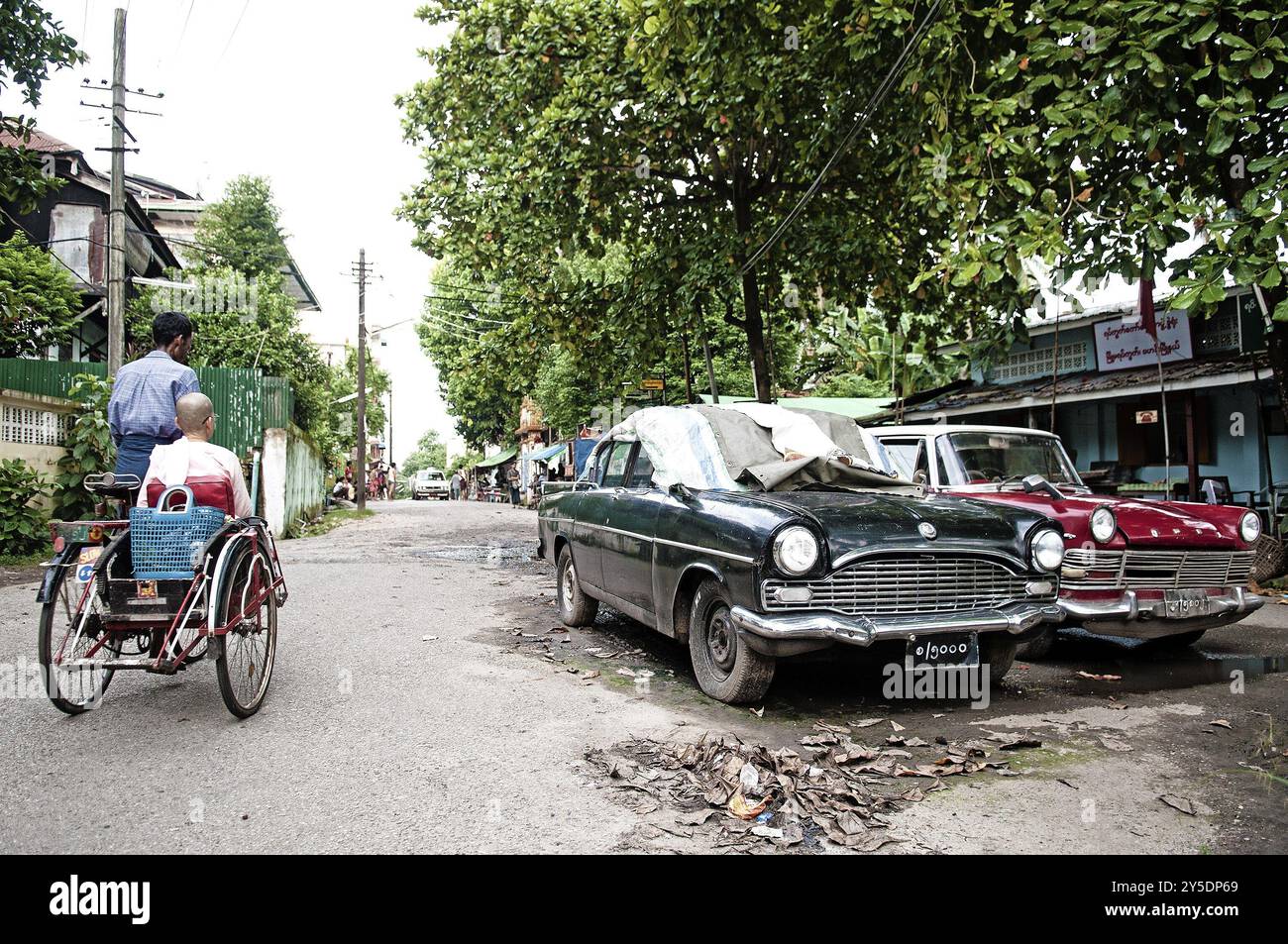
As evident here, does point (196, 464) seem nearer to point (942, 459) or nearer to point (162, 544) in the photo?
point (162, 544)

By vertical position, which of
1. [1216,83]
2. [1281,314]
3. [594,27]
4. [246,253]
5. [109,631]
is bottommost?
[109,631]

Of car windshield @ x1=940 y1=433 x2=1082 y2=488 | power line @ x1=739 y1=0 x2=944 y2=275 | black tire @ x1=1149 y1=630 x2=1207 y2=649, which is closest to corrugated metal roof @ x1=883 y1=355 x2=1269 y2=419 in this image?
power line @ x1=739 y1=0 x2=944 y2=275

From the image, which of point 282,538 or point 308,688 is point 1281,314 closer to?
point 308,688

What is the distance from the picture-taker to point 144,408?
15.0 feet

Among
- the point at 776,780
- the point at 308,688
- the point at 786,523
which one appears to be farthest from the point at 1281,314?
the point at 308,688

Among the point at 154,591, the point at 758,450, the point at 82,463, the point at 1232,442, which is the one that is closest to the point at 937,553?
the point at 758,450

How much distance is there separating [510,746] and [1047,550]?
10.2ft

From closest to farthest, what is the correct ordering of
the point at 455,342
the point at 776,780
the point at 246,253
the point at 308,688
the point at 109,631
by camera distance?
1. the point at 776,780
2. the point at 109,631
3. the point at 308,688
4. the point at 246,253
5. the point at 455,342

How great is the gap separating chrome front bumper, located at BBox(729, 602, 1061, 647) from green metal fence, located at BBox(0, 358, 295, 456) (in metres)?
13.2

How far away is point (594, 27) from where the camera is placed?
12.0 metres

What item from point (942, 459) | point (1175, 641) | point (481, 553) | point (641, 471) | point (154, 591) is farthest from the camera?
point (481, 553)

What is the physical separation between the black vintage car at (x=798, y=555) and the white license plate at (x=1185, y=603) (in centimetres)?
124
